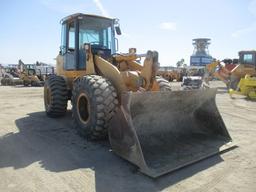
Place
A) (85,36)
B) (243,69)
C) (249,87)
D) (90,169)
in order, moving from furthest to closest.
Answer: (243,69) → (249,87) → (85,36) → (90,169)

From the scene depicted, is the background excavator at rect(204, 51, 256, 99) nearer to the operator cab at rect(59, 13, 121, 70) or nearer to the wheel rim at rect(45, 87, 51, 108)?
the operator cab at rect(59, 13, 121, 70)

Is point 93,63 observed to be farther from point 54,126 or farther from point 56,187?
point 56,187

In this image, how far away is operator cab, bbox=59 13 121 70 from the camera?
22.4 ft

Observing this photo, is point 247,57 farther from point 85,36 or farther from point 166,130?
point 166,130

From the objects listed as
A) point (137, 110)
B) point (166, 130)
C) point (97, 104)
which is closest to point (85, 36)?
point (97, 104)

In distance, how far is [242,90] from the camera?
541 inches

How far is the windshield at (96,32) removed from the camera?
22.5 feet

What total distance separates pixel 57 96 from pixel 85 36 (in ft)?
5.52

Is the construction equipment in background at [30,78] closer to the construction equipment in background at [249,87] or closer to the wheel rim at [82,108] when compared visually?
the construction equipment in background at [249,87]

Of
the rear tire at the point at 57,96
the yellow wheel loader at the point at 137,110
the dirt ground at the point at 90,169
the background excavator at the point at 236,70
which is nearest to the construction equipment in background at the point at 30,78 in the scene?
the background excavator at the point at 236,70

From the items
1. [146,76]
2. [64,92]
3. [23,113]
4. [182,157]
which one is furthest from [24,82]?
[182,157]

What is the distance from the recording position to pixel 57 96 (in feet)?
23.8

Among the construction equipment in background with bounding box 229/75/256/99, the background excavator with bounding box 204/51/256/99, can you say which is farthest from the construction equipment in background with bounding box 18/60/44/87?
the construction equipment in background with bounding box 229/75/256/99

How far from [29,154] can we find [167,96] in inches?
100.0
